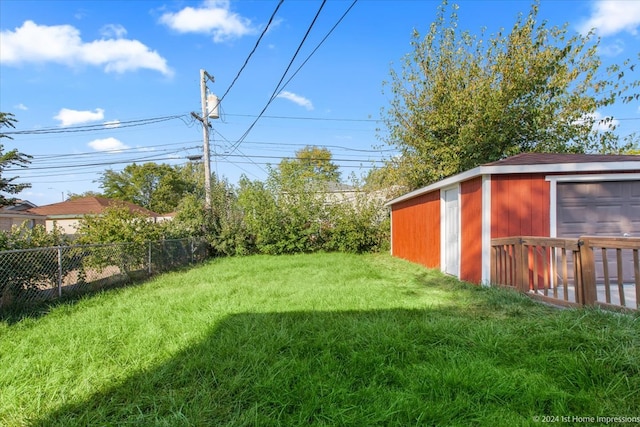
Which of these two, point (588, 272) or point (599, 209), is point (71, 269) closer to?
point (588, 272)

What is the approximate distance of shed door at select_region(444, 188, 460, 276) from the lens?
22.0 feet

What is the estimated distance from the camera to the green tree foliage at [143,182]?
35812 mm

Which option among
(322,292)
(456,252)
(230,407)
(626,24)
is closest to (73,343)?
(230,407)

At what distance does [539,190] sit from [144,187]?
39.9 meters

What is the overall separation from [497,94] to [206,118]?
34.4 ft

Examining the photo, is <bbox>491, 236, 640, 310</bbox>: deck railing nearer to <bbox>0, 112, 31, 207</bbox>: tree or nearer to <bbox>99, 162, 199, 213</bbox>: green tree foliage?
<bbox>0, 112, 31, 207</bbox>: tree

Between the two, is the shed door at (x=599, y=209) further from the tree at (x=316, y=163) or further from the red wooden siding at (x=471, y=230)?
the tree at (x=316, y=163)

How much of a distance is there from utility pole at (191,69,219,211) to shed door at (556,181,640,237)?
10.8 metres

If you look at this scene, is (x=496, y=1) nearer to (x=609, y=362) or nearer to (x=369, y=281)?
(x=369, y=281)

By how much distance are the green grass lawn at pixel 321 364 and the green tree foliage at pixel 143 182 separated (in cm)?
3389

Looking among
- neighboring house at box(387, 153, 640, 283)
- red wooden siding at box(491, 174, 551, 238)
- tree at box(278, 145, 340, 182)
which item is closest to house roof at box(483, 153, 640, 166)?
neighboring house at box(387, 153, 640, 283)

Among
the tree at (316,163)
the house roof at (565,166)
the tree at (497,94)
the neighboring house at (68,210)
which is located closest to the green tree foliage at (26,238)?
the house roof at (565,166)

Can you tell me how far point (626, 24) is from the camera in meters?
7.72

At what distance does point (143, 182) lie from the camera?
3719 centimetres
